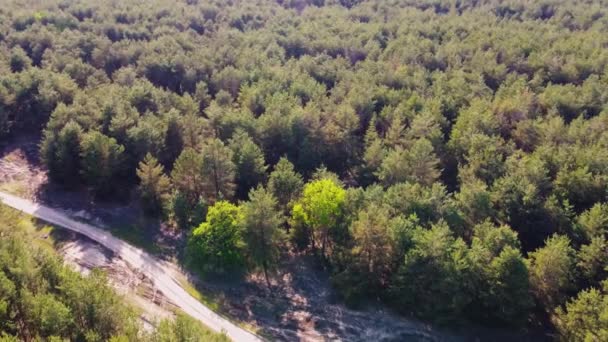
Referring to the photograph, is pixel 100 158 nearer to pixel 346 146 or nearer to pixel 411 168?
pixel 346 146

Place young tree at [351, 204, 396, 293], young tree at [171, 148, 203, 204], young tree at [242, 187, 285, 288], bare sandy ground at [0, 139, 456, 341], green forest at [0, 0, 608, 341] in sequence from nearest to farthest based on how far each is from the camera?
green forest at [0, 0, 608, 341] → young tree at [351, 204, 396, 293] → bare sandy ground at [0, 139, 456, 341] → young tree at [242, 187, 285, 288] → young tree at [171, 148, 203, 204]

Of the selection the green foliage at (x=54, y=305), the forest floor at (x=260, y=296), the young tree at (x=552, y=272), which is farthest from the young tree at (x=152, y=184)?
the young tree at (x=552, y=272)

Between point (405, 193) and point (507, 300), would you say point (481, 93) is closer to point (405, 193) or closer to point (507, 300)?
point (405, 193)

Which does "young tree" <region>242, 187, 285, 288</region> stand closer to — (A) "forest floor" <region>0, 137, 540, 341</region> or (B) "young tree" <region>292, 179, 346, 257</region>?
(B) "young tree" <region>292, 179, 346, 257</region>

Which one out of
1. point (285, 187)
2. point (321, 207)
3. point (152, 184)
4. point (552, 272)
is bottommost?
point (152, 184)

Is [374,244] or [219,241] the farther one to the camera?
[219,241]

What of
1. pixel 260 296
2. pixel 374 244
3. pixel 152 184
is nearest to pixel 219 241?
pixel 260 296

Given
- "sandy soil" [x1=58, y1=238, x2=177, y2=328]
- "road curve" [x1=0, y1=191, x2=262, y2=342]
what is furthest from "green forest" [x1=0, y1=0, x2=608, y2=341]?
"sandy soil" [x1=58, y1=238, x2=177, y2=328]

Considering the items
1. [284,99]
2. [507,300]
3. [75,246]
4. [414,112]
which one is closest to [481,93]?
[414,112]
